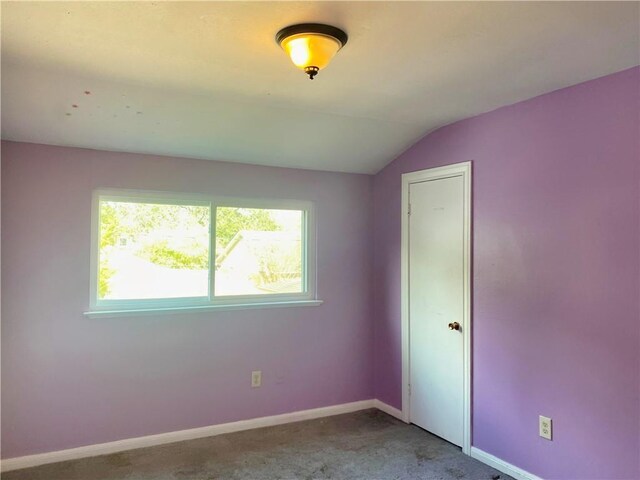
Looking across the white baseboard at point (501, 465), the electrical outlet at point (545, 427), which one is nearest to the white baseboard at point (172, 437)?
the white baseboard at point (501, 465)

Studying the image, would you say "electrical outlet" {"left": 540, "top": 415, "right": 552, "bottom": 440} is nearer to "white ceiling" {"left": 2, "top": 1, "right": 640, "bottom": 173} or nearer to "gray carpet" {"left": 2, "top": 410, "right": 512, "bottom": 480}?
"gray carpet" {"left": 2, "top": 410, "right": 512, "bottom": 480}

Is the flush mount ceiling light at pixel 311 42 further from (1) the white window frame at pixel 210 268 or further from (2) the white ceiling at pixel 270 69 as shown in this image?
(1) the white window frame at pixel 210 268

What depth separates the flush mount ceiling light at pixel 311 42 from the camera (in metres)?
1.83

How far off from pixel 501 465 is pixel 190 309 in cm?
230

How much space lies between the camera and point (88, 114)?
274 cm

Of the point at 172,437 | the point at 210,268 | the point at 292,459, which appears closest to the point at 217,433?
the point at 172,437

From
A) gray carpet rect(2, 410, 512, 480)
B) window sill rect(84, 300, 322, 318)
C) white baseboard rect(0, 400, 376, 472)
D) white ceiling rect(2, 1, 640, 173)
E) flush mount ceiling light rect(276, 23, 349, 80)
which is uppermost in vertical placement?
white ceiling rect(2, 1, 640, 173)

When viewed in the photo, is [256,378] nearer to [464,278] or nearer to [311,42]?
[464,278]

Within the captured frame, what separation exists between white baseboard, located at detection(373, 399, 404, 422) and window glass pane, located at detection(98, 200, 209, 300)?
176 centimetres

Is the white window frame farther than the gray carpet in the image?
Yes

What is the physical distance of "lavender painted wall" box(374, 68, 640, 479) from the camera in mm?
2299

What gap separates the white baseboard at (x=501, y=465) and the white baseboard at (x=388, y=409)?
785 millimetres

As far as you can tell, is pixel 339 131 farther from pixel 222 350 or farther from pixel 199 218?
pixel 222 350

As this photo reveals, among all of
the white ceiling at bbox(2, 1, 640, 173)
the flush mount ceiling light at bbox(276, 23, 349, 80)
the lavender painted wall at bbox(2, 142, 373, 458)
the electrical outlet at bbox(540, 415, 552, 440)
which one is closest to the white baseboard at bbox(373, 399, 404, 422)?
the lavender painted wall at bbox(2, 142, 373, 458)
